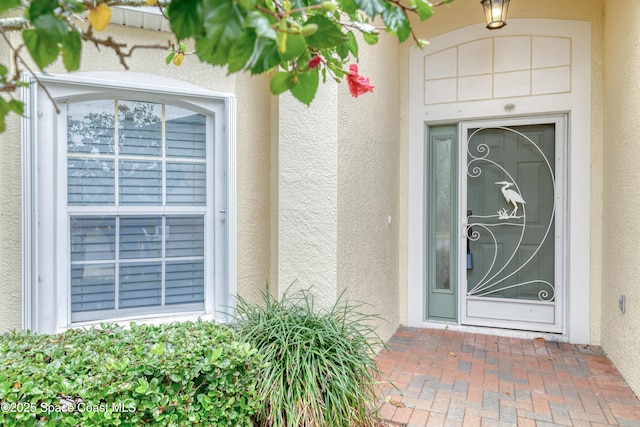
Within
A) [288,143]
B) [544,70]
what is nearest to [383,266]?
[288,143]

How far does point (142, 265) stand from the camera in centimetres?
277

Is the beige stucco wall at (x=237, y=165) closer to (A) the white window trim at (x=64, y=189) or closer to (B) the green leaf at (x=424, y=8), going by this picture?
(A) the white window trim at (x=64, y=189)

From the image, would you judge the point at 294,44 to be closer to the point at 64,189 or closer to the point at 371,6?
the point at 371,6

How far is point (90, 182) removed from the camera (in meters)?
2.61

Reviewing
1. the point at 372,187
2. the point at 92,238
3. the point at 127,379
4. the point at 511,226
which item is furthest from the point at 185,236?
the point at 511,226

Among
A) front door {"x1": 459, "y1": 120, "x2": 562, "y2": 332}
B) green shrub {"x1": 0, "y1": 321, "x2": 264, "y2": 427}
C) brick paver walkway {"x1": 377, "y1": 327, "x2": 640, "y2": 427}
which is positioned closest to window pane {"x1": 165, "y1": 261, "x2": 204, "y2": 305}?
green shrub {"x1": 0, "y1": 321, "x2": 264, "y2": 427}

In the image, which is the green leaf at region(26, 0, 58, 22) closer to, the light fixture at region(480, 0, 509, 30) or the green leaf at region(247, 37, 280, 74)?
the green leaf at region(247, 37, 280, 74)

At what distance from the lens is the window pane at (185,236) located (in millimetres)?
2840

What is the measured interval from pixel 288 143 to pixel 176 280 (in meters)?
1.31

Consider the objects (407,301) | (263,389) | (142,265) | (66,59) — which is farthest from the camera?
(407,301)

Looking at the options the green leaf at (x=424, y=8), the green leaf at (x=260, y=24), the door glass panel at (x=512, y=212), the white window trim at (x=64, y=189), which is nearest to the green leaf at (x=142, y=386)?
the white window trim at (x=64, y=189)

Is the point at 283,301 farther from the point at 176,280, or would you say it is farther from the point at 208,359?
the point at 208,359

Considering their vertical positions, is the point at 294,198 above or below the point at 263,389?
above

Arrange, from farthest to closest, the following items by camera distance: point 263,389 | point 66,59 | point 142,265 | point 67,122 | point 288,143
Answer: point 288,143 → point 142,265 → point 67,122 → point 263,389 → point 66,59
